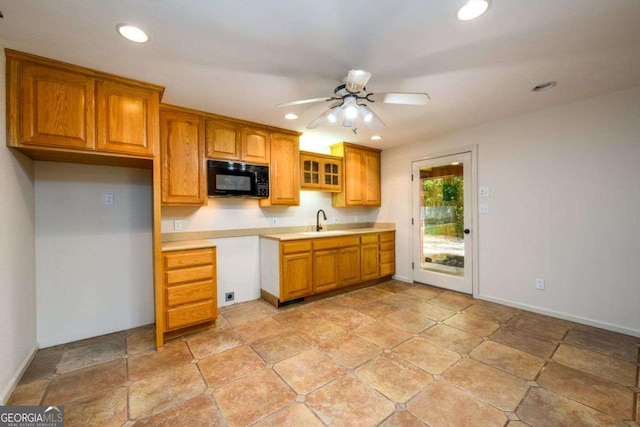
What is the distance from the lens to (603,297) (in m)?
2.74

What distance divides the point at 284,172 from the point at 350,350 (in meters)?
2.42

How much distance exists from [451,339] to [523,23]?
103 inches

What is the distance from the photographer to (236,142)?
330cm

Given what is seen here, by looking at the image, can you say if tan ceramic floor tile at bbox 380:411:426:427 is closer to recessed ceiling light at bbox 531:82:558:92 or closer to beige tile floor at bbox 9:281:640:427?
beige tile floor at bbox 9:281:640:427

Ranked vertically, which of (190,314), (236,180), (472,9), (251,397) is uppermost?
(472,9)

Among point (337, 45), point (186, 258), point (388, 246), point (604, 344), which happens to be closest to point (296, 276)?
point (186, 258)

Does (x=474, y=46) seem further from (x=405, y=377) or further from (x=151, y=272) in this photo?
(x=151, y=272)

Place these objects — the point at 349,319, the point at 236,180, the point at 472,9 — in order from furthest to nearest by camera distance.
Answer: the point at 236,180 → the point at 349,319 → the point at 472,9

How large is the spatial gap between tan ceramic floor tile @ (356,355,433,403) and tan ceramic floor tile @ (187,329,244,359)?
1269 millimetres

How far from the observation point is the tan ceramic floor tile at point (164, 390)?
1721 mm

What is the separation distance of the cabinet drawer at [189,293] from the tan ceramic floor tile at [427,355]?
6.48ft

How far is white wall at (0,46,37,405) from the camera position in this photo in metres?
1.82

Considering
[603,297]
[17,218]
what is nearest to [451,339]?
[603,297]

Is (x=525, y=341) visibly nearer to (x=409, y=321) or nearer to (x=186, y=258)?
(x=409, y=321)
